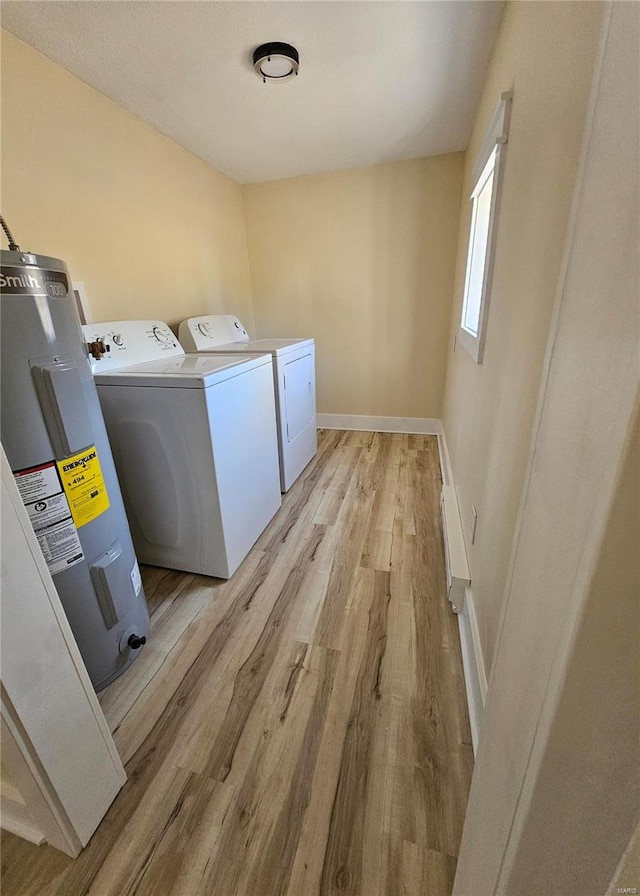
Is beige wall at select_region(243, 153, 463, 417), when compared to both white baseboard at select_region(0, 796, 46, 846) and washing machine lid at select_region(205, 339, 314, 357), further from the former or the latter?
white baseboard at select_region(0, 796, 46, 846)

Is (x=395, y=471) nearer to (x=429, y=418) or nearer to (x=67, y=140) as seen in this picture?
(x=429, y=418)

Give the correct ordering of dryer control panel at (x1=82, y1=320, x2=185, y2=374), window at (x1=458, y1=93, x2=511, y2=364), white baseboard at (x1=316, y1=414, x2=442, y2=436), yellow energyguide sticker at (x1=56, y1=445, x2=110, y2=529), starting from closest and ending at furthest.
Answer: yellow energyguide sticker at (x1=56, y1=445, x2=110, y2=529), window at (x1=458, y1=93, x2=511, y2=364), dryer control panel at (x1=82, y1=320, x2=185, y2=374), white baseboard at (x1=316, y1=414, x2=442, y2=436)

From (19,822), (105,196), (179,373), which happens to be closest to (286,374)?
(179,373)

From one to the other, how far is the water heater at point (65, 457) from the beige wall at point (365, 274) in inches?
97.2

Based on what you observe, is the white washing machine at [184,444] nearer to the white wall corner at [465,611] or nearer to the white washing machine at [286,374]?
the white washing machine at [286,374]

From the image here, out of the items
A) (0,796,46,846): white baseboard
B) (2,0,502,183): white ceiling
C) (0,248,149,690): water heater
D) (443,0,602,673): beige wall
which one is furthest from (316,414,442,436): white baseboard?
(0,796,46,846): white baseboard

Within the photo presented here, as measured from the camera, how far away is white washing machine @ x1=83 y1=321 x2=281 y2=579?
1381 millimetres

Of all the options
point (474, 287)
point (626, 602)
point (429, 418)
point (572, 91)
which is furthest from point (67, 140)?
point (429, 418)

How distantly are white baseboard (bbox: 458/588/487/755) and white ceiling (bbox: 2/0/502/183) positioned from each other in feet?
7.26

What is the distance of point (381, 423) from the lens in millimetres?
3400

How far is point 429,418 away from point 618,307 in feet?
10.1

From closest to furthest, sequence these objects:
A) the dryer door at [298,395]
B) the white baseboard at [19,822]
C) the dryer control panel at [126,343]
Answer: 1. the white baseboard at [19,822]
2. the dryer control panel at [126,343]
3. the dryer door at [298,395]

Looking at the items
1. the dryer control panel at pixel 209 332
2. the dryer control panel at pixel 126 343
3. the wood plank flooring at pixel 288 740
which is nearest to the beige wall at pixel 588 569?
the wood plank flooring at pixel 288 740

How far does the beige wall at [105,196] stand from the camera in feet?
4.57
